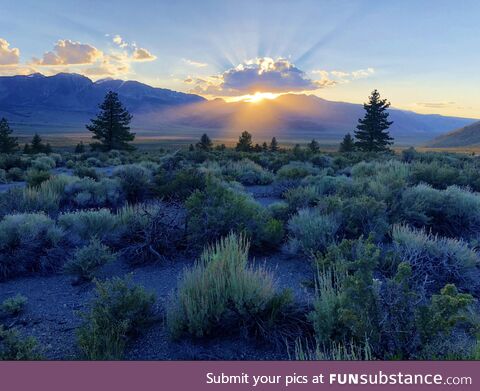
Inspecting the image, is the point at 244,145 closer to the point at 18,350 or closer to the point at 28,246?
the point at 28,246

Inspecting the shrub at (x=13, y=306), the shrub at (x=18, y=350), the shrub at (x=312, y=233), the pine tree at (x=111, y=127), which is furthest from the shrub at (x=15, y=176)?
the pine tree at (x=111, y=127)

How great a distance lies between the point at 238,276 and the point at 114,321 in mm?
1358

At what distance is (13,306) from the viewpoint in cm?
487

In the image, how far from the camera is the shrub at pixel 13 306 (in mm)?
4863

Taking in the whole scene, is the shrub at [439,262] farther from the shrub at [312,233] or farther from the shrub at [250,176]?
the shrub at [250,176]

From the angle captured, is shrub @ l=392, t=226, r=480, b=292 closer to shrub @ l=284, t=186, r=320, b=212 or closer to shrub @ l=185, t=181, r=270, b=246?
shrub @ l=185, t=181, r=270, b=246

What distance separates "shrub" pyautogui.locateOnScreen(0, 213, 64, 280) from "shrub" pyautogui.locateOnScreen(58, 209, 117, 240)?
1.69 ft

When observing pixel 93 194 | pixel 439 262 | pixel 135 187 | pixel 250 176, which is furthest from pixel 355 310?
pixel 250 176

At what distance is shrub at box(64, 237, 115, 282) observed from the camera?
19.1 ft

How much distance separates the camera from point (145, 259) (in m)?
6.61

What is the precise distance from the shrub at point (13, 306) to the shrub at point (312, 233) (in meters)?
3.92

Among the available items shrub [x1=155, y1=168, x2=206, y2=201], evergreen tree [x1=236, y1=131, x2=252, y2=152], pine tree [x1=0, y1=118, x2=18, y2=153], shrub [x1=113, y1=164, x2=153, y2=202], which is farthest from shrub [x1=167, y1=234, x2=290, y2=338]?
pine tree [x1=0, y1=118, x2=18, y2=153]

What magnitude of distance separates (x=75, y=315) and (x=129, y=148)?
3769 cm
